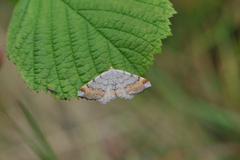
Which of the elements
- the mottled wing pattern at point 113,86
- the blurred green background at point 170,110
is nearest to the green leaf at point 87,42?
the mottled wing pattern at point 113,86

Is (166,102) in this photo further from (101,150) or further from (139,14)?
(139,14)

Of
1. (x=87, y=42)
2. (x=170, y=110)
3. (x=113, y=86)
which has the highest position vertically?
(x=87, y=42)

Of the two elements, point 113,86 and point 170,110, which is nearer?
point 113,86

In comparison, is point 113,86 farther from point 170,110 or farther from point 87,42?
point 170,110

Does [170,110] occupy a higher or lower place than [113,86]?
lower

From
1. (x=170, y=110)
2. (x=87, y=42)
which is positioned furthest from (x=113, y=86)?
(x=170, y=110)

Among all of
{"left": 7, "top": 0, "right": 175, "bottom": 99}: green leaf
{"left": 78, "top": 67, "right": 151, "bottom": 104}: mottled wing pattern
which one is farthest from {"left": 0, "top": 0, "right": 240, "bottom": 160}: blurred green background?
{"left": 7, "top": 0, "right": 175, "bottom": 99}: green leaf
